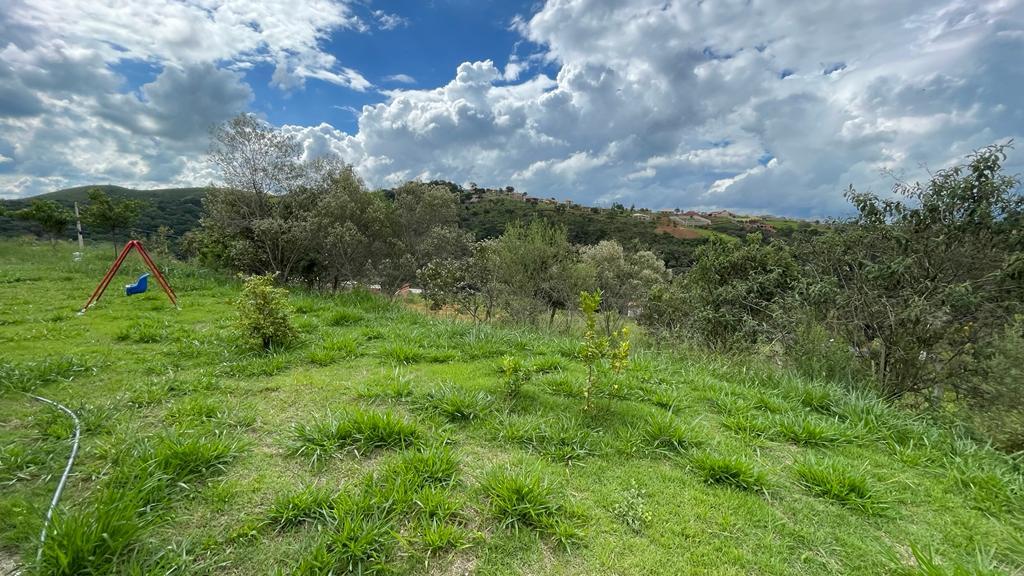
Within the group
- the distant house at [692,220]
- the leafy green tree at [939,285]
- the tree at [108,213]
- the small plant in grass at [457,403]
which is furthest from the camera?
the distant house at [692,220]

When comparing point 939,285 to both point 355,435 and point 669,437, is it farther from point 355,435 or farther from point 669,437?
point 355,435

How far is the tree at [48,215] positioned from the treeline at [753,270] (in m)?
5.61

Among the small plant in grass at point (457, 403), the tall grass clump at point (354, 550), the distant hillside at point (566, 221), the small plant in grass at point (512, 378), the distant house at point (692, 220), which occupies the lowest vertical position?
the tall grass clump at point (354, 550)

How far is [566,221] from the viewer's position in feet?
158

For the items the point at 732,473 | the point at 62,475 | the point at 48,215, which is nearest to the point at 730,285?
the point at 732,473

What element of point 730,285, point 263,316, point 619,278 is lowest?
point 263,316

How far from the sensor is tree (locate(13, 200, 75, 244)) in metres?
16.3

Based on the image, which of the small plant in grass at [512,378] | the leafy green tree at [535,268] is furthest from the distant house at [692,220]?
the small plant in grass at [512,378]

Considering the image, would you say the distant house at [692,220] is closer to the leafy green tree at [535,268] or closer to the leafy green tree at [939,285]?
the leafy green tree at [535,268]

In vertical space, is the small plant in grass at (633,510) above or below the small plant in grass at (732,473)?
below

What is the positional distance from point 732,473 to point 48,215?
25069mm

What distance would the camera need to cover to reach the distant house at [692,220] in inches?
2324

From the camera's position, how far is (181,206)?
40125 millimetres

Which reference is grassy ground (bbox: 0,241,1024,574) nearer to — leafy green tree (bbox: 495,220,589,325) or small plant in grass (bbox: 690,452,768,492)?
small plant in grass (bbox: 690,452,768,492)
